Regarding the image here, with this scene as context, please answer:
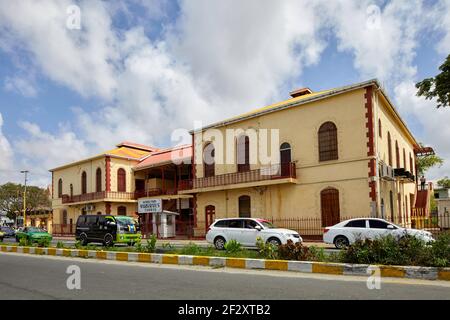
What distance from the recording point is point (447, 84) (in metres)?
20.2

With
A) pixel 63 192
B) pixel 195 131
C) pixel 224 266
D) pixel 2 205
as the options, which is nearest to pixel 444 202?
pixel 195 131

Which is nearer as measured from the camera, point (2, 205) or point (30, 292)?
point (30, 292)

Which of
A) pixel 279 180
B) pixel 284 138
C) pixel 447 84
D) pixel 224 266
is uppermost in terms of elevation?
pixel 447 84

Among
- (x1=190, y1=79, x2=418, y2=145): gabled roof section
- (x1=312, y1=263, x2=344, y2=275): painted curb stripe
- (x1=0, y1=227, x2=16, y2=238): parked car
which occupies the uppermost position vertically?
(x1=190, y1=79, x2=418, y2=145): gabled roof section

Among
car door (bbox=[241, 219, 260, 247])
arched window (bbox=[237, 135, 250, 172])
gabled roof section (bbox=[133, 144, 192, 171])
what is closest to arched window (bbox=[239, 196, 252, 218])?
arched window (bbox=[237, 135, 250, 172])

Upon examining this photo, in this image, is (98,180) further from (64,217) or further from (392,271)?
(392,271)

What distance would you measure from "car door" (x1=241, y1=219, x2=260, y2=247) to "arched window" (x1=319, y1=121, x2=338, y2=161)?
790 centimetres

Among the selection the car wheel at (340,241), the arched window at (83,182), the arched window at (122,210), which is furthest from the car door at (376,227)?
the arched window at (83,182)

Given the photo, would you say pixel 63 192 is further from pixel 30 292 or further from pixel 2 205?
pixel 30 292

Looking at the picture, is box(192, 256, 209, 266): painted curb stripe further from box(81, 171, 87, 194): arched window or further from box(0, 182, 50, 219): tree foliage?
box(0, 182, 50, 219): tree foliage

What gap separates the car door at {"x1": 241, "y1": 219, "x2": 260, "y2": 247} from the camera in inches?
695

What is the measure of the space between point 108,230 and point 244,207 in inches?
369

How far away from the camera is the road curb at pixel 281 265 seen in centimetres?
905

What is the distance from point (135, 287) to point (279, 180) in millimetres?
17029
